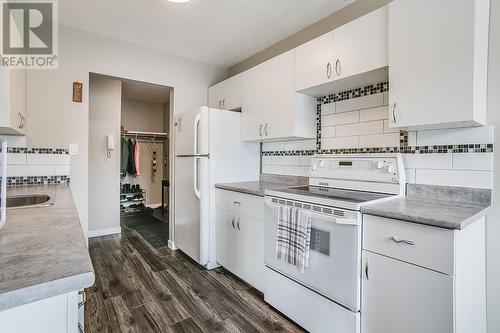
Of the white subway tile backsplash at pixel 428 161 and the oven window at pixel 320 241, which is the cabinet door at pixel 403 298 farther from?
the white subway tile backsplash at pixel 428 161

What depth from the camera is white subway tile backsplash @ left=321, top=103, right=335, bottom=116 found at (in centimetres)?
229

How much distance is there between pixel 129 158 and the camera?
507cm

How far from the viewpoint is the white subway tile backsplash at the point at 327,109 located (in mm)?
2295

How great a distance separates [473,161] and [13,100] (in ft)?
9.69

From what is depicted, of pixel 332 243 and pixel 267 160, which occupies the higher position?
pixel 267 160

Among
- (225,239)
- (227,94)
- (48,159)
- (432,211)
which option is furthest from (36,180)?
(432,211)

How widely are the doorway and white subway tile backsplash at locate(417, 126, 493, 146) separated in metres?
2.66

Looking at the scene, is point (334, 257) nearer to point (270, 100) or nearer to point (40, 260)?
point (40, 260)

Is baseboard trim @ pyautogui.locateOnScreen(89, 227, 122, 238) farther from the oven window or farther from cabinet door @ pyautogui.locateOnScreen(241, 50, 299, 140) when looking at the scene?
the oven window

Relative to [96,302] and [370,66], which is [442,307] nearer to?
[370,66]

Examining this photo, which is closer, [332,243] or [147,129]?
[332,243]

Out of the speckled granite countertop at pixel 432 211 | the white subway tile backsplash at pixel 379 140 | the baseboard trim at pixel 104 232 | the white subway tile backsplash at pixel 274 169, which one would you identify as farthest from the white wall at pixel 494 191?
the baseboard trim at pixel 104 232

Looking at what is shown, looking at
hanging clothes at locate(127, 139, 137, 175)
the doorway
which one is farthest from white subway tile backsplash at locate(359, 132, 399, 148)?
hanging clothes at locate(127, 139, 137, 175)

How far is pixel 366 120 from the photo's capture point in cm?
204
